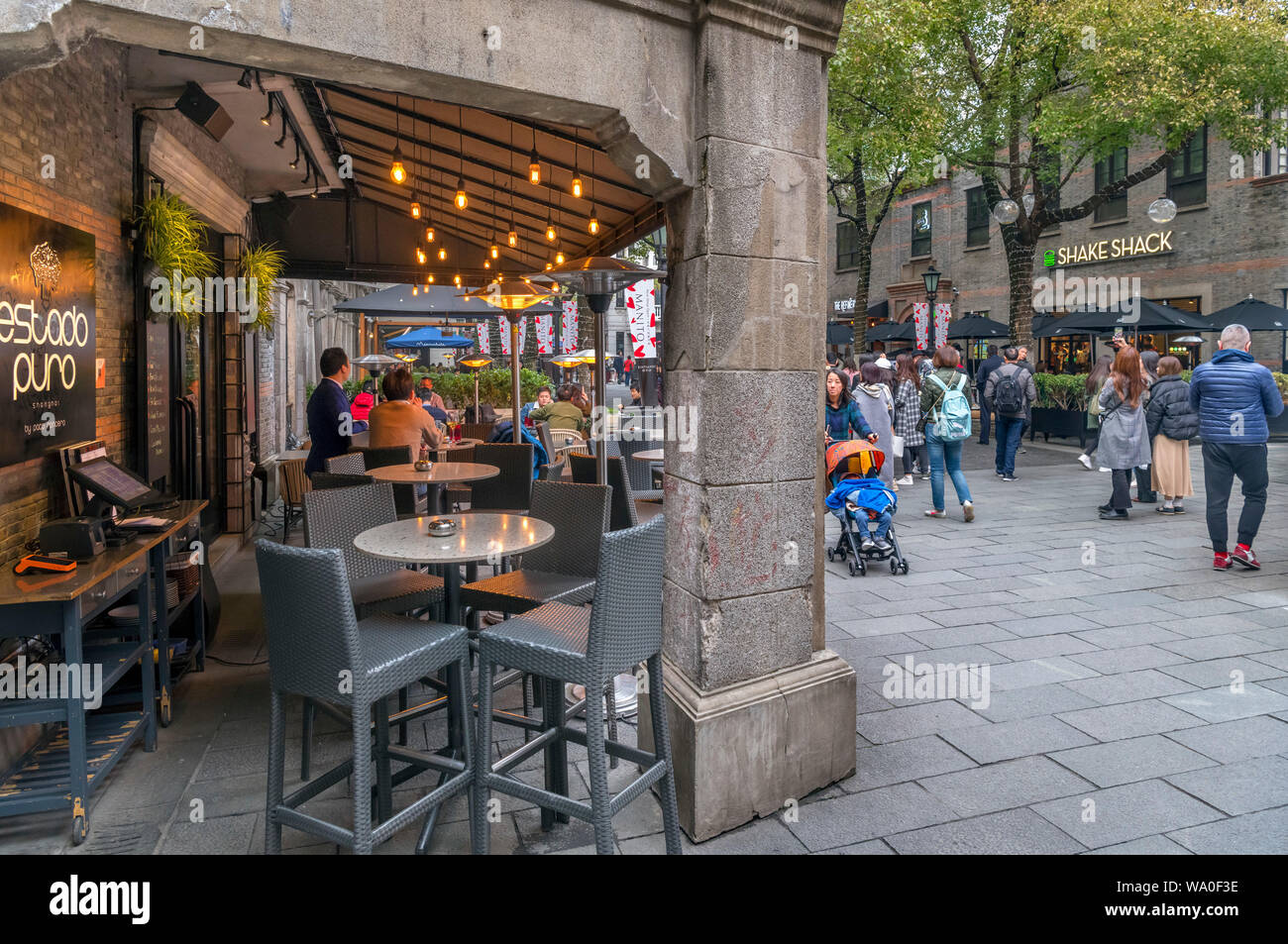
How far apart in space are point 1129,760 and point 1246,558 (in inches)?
176

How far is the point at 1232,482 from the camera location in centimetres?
734

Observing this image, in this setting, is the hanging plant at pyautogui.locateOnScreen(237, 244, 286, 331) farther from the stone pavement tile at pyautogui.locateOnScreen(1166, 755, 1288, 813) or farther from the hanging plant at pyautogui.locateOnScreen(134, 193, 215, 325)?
the stone pavement tile at pyautogui.locateOnScreen(1166, 755, 1288, 813)

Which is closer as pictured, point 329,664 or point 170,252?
point 329,664

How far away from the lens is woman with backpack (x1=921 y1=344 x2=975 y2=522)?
9727 mm

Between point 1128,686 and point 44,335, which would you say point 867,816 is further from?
point 44,335

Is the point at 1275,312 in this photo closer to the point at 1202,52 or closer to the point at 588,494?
the point at 1202,52

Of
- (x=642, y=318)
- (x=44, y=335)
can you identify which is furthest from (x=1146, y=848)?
(x=642, y=318)

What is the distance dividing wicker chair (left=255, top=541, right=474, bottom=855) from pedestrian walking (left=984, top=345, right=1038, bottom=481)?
38.6 ft

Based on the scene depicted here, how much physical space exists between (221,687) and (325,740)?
3.62 ft

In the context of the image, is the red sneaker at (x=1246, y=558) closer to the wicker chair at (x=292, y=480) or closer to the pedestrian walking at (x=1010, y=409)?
the pedestrian walking at (x=1010, y=409)

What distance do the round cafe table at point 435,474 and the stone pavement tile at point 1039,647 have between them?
3.60 metres

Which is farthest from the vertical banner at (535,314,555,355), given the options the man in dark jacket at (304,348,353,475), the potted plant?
the man in dark jacket at (304,348,353,475)

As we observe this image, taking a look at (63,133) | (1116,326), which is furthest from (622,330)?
(63,133)

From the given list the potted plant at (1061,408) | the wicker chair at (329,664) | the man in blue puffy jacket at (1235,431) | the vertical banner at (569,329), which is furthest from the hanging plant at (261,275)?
the vertical banner at (569,329)
